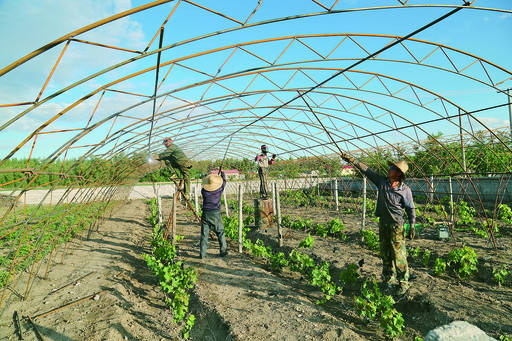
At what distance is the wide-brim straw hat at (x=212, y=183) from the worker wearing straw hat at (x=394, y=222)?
12.4 feet

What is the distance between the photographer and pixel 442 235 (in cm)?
802

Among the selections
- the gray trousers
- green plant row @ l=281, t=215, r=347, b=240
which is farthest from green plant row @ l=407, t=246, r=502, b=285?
the gray trousers

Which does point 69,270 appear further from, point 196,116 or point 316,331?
point 316,331

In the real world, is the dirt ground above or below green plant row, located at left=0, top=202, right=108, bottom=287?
below

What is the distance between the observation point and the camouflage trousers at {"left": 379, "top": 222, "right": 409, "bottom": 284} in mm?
4699

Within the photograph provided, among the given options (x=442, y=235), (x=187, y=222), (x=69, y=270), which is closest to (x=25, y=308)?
(x=69, y=270)

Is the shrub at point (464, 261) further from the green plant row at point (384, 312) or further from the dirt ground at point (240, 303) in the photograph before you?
the green plant row at point (384, 312)

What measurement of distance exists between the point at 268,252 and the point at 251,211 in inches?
318

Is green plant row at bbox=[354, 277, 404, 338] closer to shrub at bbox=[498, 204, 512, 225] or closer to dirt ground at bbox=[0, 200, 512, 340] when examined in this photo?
dirt ground at bbox=[0, 200, 512, 340]

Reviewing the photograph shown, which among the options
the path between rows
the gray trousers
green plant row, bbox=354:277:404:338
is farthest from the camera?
the gray trousers

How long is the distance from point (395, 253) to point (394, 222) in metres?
0.52

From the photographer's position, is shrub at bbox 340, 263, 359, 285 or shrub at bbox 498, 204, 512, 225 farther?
shrub at bbox 498, 204, 512, 225

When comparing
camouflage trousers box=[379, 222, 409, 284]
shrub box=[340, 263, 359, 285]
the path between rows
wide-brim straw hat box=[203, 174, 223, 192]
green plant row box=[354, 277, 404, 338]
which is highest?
wide-brim straw hat box=[203, 174, 223, 192]

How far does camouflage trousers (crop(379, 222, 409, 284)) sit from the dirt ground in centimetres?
51
